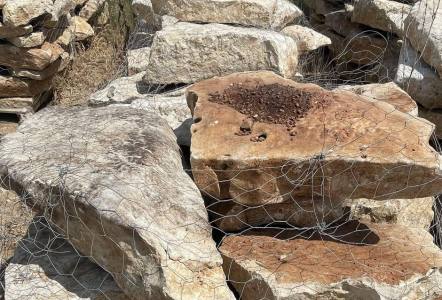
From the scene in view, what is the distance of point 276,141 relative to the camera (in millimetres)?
3254

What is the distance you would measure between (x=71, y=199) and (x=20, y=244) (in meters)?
0.74

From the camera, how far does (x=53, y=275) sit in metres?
3.16

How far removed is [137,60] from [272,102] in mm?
2516

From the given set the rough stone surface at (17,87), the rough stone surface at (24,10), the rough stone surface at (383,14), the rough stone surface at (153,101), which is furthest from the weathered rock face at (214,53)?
the rough stone surface at (17,87)

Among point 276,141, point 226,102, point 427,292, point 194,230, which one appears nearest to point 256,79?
point 226,102

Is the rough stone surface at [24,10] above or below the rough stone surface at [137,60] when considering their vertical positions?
above

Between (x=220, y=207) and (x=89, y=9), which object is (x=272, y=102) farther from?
(x=89, y=9)

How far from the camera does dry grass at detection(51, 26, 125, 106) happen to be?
22.2 ft

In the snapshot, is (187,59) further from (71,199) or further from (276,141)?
(71,199)

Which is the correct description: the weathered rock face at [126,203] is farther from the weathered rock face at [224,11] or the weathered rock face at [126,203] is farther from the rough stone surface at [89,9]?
the rough stone surface at [89,9]

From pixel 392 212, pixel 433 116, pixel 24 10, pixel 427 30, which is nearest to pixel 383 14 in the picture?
pixel 427 30

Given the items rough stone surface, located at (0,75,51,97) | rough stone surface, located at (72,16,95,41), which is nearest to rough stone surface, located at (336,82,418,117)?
rough stone surface, located at (0,75,51,97)

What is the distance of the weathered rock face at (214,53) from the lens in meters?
4.57

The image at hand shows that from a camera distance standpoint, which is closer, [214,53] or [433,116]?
[214,53]
